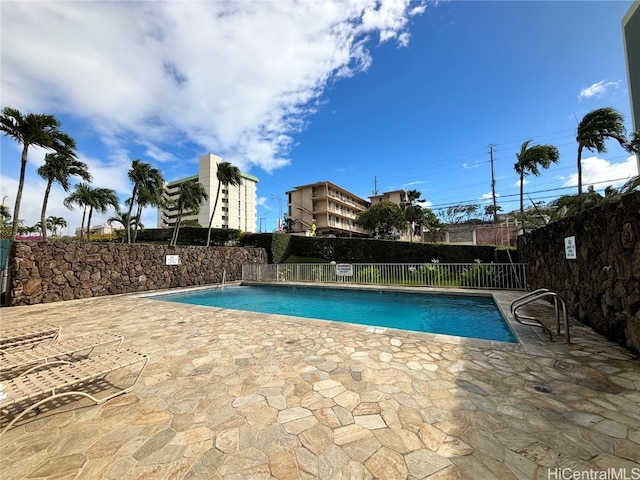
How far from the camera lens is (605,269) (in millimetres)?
3945

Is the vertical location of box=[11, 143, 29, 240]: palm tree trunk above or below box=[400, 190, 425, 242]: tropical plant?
below

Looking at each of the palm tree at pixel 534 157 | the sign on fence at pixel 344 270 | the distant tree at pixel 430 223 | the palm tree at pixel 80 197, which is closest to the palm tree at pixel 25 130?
the palm tree at pixel 80 197

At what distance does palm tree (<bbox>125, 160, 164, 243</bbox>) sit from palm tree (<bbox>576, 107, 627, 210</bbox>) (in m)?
20.9

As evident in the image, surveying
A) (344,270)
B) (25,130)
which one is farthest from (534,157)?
(25,130)

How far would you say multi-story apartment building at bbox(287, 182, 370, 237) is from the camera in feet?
151

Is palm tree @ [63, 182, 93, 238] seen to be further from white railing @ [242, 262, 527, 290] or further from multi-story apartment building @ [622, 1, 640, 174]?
multi-story apartment building @ [622, 1, 640, 174]

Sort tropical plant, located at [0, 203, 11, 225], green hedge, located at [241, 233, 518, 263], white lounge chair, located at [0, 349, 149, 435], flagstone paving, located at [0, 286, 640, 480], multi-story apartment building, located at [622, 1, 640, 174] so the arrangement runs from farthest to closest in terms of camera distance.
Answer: tropical plant, located at [0, 203, 11, 225], green hedge, located at [241, 233, 518, 263], multi-story apartment building, located at [622, 1, 640, 174], white lounge chair, located at [0, 349, 149, 435], flagstone paving, located at [0, 286, 640, 480]

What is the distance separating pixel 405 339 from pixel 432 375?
1.30 m

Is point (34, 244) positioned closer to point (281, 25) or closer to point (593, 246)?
point (281, 25)

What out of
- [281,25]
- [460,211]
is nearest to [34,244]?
[281,25]

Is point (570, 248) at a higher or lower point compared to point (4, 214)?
lower

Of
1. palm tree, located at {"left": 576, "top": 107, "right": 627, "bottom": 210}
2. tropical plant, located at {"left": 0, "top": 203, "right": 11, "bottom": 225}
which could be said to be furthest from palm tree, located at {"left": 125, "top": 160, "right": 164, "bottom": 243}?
palm tree, located at {"left": 576, "top": 107, "right": 627, "bottom": 210}

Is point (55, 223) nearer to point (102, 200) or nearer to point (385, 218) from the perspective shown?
point (102, 200)

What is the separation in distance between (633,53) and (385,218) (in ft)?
87.2
